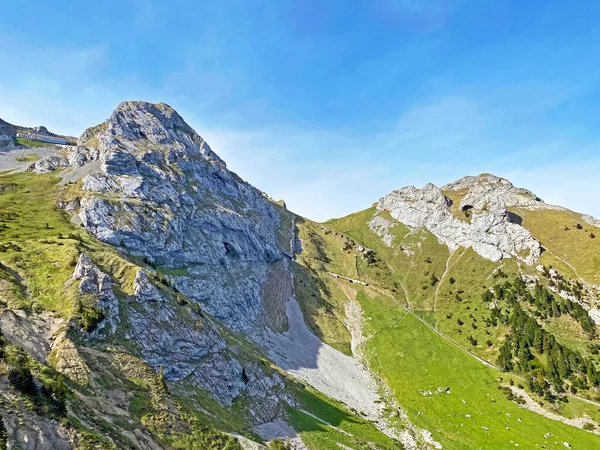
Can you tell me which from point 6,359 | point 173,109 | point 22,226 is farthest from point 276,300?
point 173,109

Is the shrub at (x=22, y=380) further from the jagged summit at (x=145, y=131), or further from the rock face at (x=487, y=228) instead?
the rock face at (x=487, y=228)

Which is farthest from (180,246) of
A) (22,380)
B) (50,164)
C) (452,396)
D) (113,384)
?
(452,396)

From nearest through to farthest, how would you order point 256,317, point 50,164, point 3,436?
point 3,436
point 256,317
point 50,164

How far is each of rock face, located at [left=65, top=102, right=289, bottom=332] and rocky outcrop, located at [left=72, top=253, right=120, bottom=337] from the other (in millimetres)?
32689

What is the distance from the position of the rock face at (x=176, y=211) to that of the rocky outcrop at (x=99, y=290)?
Answer: 107 feet

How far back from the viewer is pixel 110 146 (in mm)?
Result: 128125

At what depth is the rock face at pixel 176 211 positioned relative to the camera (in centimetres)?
9169

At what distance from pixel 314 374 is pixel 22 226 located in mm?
74019

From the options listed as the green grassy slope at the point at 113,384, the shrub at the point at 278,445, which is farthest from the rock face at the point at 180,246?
the shrub at the point at 278,445

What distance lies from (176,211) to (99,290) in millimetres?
62726

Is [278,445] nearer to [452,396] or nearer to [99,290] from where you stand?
[99,290]

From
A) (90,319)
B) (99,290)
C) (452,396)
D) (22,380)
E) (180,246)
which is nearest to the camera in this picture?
(22,380)

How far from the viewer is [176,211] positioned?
112m

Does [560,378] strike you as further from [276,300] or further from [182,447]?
[182,447]
